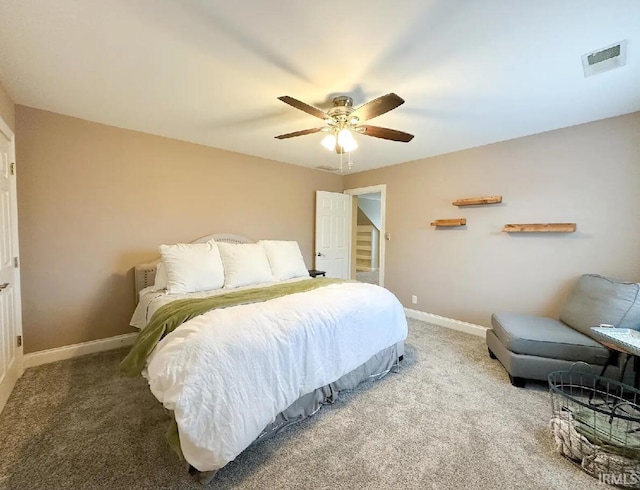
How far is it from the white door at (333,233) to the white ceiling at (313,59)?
2.08 m

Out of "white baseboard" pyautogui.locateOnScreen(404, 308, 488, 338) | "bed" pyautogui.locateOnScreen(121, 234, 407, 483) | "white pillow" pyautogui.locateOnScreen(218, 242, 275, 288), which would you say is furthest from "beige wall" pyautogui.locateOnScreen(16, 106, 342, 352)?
"white baseboard" pyautogui.locateOnScreen(404, 308, 488, 338)

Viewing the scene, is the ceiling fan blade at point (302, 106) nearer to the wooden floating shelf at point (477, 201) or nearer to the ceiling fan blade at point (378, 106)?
the ceiling fan blade at point (378, 106)

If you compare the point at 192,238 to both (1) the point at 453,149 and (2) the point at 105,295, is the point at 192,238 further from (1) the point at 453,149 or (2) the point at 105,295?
(1) the point at 453,149

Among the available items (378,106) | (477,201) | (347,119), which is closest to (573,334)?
(477,201)

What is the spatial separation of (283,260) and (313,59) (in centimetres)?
218

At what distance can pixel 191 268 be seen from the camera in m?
2.70

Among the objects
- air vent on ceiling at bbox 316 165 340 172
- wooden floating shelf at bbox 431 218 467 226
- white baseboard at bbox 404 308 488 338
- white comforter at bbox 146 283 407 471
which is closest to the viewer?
white comforter at bbox 146 283 407 471

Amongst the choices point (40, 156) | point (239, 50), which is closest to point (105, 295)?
point (40, 156)

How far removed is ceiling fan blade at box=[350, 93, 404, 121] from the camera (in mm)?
1746

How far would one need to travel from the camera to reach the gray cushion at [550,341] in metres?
2.20

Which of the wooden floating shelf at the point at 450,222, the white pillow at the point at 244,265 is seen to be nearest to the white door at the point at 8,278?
the white pillow at the point at 244,265

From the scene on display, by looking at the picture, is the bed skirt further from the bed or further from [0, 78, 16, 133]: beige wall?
[0, 78, 16, 133]: beige wall

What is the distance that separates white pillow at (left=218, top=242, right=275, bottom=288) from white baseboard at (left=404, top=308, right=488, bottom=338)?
236 cm

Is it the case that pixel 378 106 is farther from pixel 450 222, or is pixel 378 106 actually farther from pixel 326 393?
pixel 450 222
